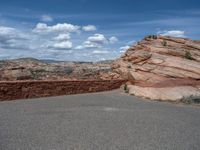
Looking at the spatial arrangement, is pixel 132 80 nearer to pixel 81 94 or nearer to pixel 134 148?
pixel 81 94

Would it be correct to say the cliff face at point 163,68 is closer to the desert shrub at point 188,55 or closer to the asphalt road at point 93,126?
the desert shrub at point 188,55

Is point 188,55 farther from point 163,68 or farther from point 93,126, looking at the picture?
point 93,126

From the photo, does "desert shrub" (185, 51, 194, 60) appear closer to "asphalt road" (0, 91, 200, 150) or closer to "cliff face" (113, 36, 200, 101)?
"cliff face" (113, 36, 200, 101)

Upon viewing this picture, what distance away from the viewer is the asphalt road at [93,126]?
795 cm

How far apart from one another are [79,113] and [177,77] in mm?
10066

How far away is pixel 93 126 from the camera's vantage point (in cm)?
1001

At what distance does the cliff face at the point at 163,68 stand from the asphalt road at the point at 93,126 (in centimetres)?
377

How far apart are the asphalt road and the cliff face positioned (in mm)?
3772

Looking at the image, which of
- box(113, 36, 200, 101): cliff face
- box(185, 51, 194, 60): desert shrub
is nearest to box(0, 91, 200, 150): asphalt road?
box(113, 36, 200, 101): cliff face

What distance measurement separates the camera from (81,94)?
18.5m

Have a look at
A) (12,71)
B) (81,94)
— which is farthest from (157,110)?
(12,71)

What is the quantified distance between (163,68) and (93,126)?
480 inches

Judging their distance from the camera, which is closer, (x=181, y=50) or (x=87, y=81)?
(x=87, y=81)

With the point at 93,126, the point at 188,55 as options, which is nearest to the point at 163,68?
the point at 188,55
